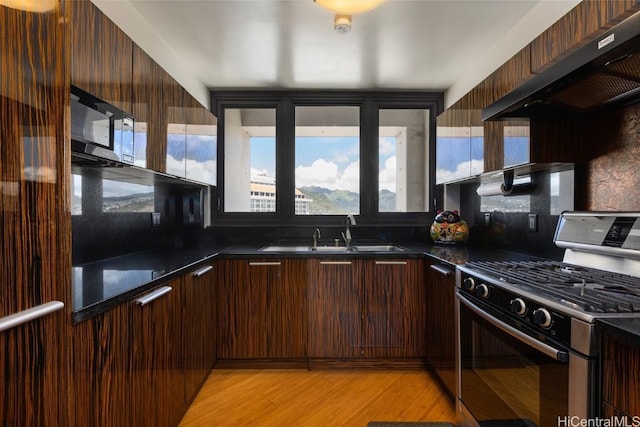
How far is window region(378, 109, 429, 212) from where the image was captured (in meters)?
3.00

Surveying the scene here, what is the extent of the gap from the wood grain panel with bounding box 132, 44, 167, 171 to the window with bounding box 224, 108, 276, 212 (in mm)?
1229

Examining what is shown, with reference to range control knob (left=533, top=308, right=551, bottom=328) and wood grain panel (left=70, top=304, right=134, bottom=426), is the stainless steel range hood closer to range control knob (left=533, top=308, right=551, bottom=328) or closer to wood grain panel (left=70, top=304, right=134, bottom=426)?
range control knob (left=533, top=308, right=551, bottom=328)

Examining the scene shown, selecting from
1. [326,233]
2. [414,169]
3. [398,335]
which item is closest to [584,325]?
[398,335]

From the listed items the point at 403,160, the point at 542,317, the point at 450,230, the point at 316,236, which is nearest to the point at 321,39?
the point at 403,160

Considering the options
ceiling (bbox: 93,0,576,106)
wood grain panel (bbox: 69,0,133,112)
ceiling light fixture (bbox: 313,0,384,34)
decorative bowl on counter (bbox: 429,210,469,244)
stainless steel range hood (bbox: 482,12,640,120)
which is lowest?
decorative bowl on counter (bbox: 429,210,469,244)

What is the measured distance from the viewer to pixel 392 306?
7.24ft

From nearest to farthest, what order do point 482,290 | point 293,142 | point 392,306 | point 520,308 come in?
point 520,308
point 482,290
point 392,306
point 293,142

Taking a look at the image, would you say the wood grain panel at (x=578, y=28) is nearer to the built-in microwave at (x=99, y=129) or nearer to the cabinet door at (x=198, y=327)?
the built-in microwave at (x=99, y=129)

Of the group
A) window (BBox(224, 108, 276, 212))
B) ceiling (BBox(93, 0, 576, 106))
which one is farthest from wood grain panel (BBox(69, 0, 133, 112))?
window (BBox(224, 108, 276, 212))

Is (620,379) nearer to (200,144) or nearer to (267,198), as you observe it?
(200,144)

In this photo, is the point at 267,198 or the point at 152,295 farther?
the point at 267,198

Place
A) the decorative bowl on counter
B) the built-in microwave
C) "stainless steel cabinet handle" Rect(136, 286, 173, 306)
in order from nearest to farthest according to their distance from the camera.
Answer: the built-in microwave
"stainless steel cabinet handle" Rect(136, 286, 173, 306)
the decorative bowl on counter

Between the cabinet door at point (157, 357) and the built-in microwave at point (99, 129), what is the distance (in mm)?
586

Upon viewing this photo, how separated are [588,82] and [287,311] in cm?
197
